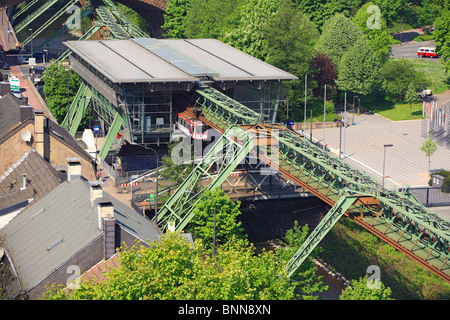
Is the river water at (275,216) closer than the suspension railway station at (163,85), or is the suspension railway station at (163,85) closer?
the river water at (275,216)

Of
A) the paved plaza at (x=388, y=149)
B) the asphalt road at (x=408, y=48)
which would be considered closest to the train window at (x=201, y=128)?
the paved plaza at (x=388, y=149)

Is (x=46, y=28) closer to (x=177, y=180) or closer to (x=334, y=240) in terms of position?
(x=177, y=180)

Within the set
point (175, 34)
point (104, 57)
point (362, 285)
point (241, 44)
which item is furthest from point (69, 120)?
point (362, 285)

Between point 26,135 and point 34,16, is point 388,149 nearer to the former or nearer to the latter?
point 26,135

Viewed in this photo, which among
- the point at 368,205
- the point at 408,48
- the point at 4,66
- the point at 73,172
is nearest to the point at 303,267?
the point at 368,205

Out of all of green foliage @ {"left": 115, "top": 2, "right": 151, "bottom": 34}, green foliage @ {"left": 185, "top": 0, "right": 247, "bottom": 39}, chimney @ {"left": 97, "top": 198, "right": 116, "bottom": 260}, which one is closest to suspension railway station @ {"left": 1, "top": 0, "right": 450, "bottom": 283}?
chimney @ {"left": 97, "top": 198, "right": 116, "bottom": 260}

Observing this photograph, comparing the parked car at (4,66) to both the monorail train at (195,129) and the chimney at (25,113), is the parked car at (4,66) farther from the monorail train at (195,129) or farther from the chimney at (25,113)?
the chimney at (25,113)
